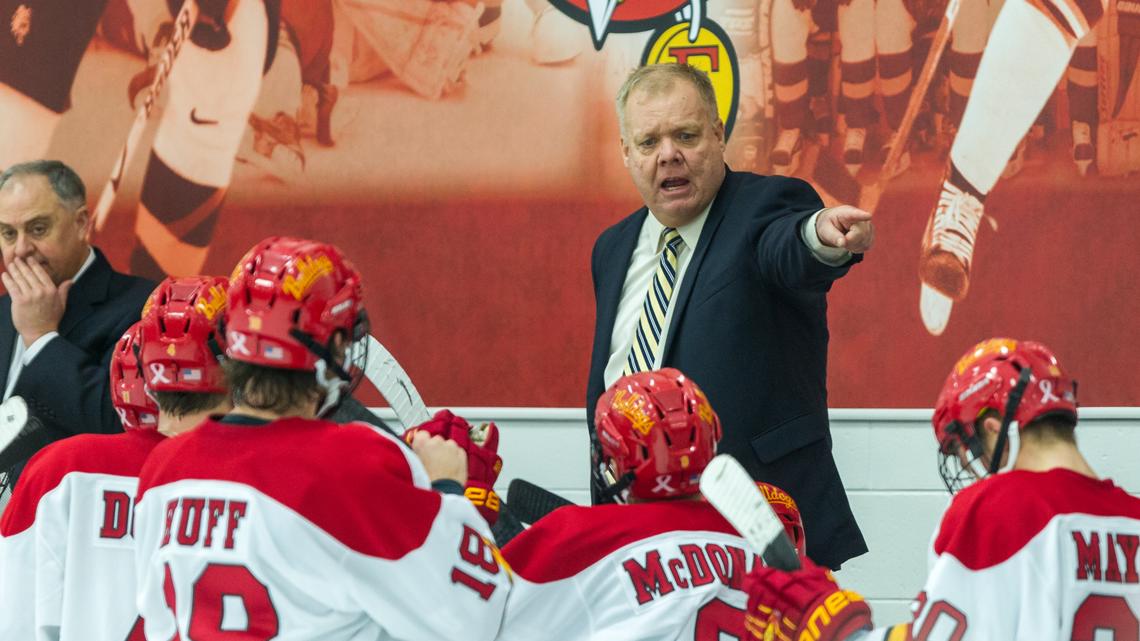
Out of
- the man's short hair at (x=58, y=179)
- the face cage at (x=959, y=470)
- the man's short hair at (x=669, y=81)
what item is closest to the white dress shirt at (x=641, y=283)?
the man's short hair at (x=669, y=81)

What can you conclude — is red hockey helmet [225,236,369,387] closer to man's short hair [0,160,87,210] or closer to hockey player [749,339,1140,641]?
hockey player [749,339,1140,641]

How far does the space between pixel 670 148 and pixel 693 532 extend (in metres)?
1.06

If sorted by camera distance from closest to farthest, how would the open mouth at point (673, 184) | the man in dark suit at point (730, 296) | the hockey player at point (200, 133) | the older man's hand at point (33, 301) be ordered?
the man in dark suit at point (730, 296)
the open mouth at point (673, 184)
the older man's hand at point (33, 301)
the hockey player at point (200, 133)

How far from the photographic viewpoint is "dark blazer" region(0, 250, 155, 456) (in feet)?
10.1

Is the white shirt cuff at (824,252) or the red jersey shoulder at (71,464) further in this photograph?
the white shirt cuff at (824,252)

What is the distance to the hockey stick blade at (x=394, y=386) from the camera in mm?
A: 3053

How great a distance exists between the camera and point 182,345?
2260mm

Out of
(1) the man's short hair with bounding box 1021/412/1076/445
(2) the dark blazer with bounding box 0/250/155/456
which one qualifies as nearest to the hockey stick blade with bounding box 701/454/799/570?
(1) the man's short hair with bounding box 1021/412/1076/445

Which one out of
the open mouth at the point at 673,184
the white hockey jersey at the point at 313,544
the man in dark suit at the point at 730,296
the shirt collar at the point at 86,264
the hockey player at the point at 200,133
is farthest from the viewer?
the hockey player at the point at 200,133

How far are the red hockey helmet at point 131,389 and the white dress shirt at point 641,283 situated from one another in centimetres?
101

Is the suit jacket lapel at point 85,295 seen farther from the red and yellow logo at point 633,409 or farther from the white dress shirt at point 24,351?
the red and yellow logo at point 633,409

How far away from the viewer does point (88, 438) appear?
2.41m

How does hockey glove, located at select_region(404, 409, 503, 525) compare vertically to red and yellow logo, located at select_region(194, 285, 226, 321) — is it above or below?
below

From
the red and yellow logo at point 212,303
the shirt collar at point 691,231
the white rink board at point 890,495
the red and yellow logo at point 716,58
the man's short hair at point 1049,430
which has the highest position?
the red and yellow logo at point 716,58
